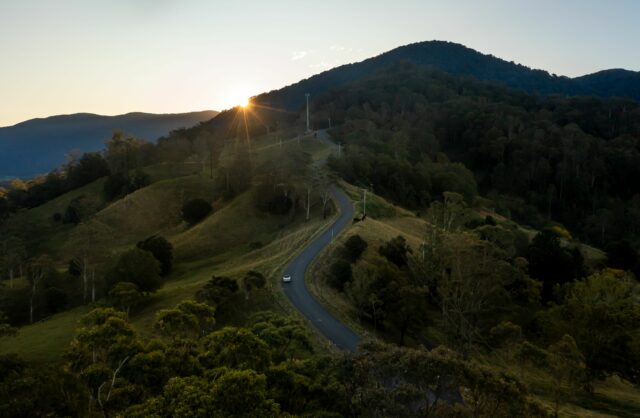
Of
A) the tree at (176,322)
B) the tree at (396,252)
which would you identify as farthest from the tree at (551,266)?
the tree at (176,322)

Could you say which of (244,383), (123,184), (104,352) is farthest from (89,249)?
(123,184)

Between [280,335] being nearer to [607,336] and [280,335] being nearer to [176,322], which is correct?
[176,322]

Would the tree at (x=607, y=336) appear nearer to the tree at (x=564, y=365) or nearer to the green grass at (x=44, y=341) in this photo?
the tree at (x=564, y=365)

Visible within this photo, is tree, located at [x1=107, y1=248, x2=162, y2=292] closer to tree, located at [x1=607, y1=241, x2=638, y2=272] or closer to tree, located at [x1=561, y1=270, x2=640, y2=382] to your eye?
tree, located at [x1=561, y1=270, x2=640, y2=382]

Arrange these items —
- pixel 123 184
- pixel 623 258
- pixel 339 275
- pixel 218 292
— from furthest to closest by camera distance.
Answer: pixel 123 184 → pixel 623 258 → pixel 339 275 → pixel 218 292

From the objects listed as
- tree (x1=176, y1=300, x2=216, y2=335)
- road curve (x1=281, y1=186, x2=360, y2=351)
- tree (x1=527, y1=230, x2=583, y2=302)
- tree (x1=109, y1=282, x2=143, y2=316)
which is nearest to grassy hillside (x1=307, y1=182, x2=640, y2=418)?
road curve (x1=281, y1=186, x2=360, y2=351)
